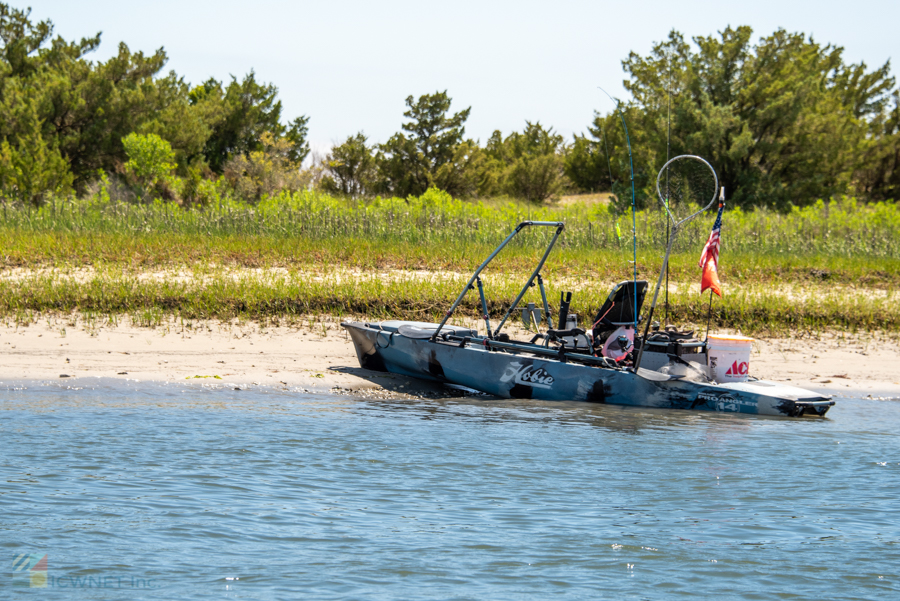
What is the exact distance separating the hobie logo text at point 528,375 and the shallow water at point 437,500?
244 millimetres

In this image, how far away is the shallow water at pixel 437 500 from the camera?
5090 mm

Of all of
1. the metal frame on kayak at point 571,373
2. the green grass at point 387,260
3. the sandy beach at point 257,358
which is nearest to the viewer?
the metal frame on kayak at point 571,373

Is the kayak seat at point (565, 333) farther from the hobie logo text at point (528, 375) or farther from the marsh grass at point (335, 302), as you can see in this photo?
the marsh grass at point (335, 302)

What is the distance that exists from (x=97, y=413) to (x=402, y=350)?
10.5ft

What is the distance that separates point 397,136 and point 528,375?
3715cm

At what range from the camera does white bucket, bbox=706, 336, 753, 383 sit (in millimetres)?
8680

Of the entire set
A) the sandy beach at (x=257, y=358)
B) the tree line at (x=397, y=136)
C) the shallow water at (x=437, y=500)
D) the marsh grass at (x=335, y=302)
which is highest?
the tree line at (x=397, y=136)

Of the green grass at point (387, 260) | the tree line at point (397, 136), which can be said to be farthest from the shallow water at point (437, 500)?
the tree line at point (397, 136)

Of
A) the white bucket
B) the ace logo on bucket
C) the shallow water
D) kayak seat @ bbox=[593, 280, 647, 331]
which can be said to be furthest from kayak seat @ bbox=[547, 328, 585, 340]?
the ace logo on bucket

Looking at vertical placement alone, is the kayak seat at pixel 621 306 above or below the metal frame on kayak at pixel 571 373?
above

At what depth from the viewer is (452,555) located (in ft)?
17.5

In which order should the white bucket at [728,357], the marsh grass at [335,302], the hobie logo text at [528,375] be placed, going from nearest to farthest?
the white bucket at [728,357] < the hobie logo text at [528,375] < the marsh grass at [335,302]

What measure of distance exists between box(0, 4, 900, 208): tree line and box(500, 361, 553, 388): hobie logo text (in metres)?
21.7

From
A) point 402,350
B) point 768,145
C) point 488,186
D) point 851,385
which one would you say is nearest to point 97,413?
point 402,350
